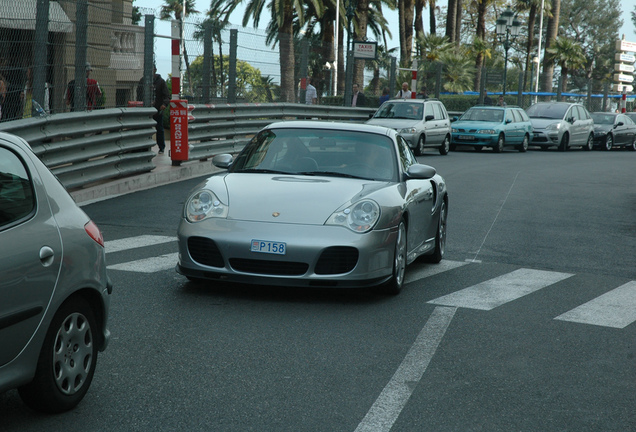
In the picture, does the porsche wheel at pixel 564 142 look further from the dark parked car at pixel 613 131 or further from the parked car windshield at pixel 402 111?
the parked car windshield at pixel 402 111

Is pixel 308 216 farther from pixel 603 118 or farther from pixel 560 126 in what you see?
pixel 603 118

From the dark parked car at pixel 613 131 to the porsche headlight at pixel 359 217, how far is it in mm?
31067

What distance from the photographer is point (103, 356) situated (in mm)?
5387

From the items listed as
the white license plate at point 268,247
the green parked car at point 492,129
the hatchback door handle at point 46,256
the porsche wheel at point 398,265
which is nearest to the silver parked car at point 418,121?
the green parked car at point 492,129

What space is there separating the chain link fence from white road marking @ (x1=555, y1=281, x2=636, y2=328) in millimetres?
6909

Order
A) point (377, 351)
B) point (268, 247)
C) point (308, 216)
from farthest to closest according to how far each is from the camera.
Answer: point (308, 216), point (268, 247), point (377, 351)

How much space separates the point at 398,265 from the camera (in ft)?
24.8

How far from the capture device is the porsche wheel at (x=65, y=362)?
13.7ft

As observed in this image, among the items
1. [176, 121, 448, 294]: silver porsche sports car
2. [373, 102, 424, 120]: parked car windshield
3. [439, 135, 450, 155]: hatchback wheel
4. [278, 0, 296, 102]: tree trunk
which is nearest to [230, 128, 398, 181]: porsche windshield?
[176, 121, 448, 294]: silver porsche sports car

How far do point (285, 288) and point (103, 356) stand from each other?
8.10ft

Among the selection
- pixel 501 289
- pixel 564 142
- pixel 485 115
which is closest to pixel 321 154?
pixel 501 289

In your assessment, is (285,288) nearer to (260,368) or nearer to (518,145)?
(260,368)

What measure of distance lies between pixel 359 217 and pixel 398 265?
0.61m

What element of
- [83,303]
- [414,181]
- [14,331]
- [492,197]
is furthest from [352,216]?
[492,197]
